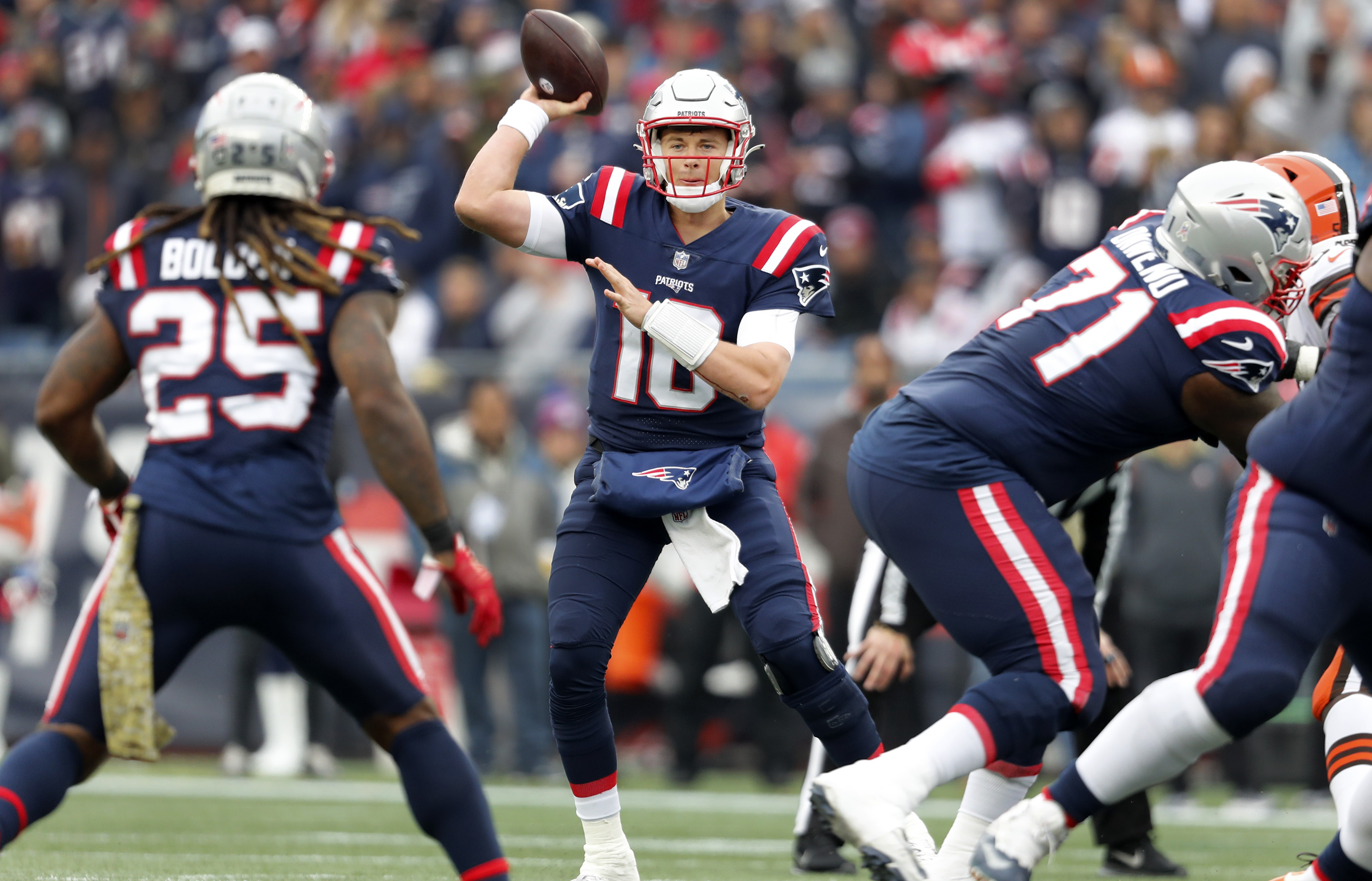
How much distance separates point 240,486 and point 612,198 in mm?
1344

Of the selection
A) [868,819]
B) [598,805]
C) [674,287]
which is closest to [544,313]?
[674,287]

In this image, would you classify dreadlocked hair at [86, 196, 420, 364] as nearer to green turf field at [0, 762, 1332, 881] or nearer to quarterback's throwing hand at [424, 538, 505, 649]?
quarterback's throwing hand at [424, 538, 505, 649]

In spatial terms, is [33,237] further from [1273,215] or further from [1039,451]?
[1273,215]

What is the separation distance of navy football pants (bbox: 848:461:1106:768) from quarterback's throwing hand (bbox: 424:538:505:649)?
0.97m

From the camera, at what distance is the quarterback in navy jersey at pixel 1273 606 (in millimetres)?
3434

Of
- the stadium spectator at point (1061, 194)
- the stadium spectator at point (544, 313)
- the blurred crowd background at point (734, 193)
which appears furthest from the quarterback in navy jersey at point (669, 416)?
the stadium spectator at point (1061, 194)

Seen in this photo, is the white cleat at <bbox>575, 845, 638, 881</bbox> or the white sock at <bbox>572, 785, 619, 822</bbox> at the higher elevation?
the white sock at <bbox>572, 785, 619, 822</bbox>

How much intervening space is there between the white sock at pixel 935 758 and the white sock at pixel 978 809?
49 centimetres

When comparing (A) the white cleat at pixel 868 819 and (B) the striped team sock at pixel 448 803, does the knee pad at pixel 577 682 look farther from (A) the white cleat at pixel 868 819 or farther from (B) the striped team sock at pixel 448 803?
(A) the white cleat at pixel 868 819

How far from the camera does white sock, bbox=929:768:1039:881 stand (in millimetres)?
4293

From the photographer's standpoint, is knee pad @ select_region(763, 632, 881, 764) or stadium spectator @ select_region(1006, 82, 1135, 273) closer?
knee pad @ select_region(763, 632, 881, 764)

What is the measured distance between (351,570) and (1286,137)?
302 inches

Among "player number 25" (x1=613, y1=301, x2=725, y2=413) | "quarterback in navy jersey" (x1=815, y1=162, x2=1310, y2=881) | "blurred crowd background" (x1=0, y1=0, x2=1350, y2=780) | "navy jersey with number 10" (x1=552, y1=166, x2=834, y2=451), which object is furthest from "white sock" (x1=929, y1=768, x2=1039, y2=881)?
"blurred crowd background" (x1=0, y1=0, x2=1350, y2=780)

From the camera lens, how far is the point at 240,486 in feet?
12.4
